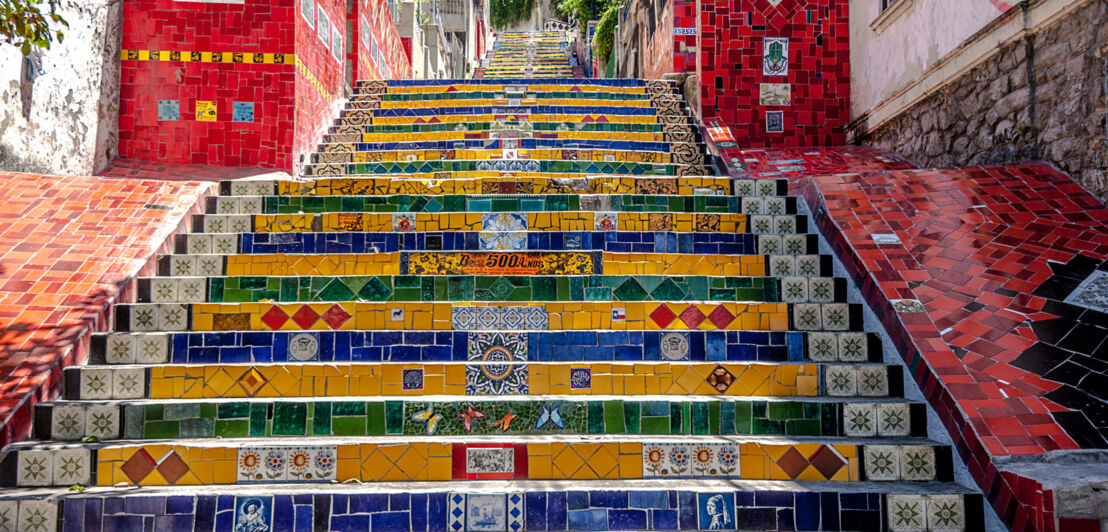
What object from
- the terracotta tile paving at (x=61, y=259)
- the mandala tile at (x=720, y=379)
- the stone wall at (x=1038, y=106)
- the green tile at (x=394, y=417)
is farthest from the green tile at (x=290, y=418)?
the stone wall at (x=1038, y=106)

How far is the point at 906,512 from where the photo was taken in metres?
2.54

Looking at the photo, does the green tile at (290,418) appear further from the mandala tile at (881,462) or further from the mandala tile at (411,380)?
the mandala tile at (881,462)

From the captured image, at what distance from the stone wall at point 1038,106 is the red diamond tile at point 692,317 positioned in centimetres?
232

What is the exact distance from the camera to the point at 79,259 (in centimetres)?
363

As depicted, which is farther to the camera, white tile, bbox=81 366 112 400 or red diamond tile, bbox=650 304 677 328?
red diamond tile, bbox=650 304 677 328

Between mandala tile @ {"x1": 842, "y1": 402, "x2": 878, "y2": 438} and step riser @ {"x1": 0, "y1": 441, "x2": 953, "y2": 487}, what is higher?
mandala tile @ {"x1": 842, "y1": 402, "x2": 878, "y2": 438}

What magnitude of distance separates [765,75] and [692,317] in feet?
14.9

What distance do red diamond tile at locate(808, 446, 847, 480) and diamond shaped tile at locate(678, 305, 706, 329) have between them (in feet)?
2.87

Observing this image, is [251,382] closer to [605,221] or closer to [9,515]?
[9,515]

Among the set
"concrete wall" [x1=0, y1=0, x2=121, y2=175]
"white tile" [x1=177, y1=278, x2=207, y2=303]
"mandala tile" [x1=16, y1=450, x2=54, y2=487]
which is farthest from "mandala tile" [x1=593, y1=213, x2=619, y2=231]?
"concrete wall" [x1=0, y1=0, x2=121, y2=175]

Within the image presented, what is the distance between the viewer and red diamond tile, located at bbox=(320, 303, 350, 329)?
3396 millimetres

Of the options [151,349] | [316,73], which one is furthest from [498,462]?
[316,73]

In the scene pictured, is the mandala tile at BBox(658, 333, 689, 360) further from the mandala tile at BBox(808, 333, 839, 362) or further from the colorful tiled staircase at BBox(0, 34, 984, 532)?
the mandala tile at BBox(808, 333, 839, 362)

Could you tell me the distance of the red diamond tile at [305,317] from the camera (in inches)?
134
